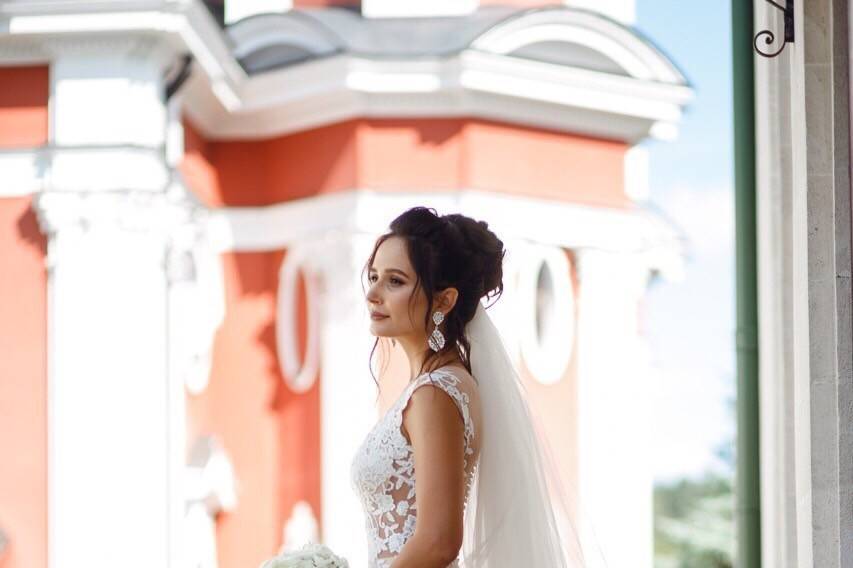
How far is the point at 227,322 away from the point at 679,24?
37.8 metres

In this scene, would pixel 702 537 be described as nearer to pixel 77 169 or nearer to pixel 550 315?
pixel 550 315

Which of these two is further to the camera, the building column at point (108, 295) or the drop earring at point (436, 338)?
the building column at point (108, 295)

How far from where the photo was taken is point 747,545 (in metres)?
3.79

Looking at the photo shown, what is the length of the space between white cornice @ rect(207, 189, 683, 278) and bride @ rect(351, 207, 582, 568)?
7260 millimetres

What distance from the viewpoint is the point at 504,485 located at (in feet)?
8.57

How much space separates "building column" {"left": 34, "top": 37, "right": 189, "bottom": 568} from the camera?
8.44m

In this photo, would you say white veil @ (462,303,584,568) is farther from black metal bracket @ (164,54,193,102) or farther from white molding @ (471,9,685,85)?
white molding @ (471,9,685,85)

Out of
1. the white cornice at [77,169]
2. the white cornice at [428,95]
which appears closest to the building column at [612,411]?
the white cornice at [428,95]

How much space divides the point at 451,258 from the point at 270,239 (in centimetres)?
841

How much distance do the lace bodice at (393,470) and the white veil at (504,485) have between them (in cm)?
14

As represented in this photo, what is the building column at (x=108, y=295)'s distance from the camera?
844 cm

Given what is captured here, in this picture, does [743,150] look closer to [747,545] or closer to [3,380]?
[747,545]

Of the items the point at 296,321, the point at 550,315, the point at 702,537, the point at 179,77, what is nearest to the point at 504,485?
the point at 179,77

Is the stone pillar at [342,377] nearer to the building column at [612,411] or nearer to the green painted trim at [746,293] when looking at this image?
the building column at [612,411]
